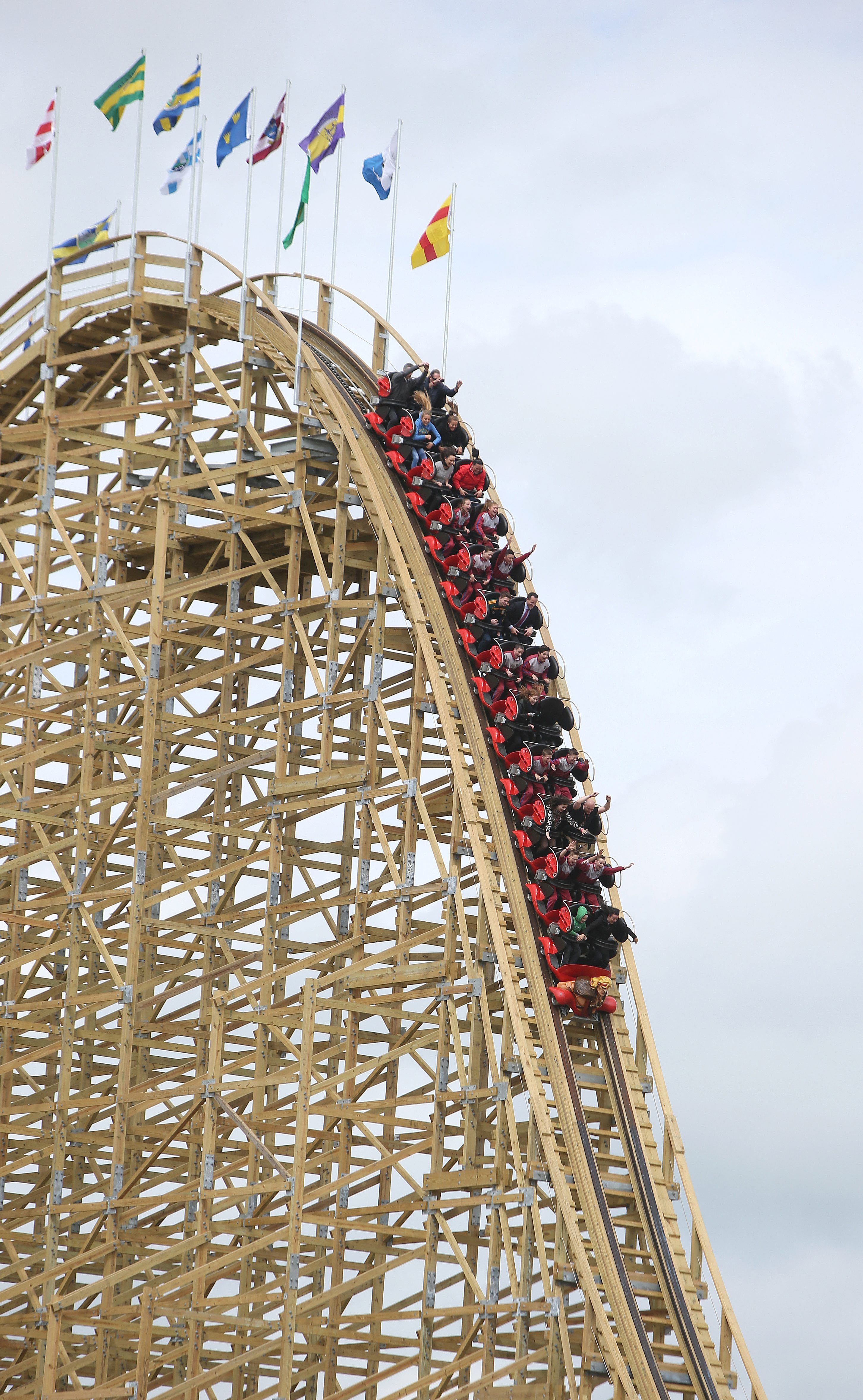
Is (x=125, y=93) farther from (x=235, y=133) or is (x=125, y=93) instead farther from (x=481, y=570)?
(x=481, y=570)

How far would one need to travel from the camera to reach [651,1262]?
18.7 meters

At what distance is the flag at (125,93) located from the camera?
2602cm

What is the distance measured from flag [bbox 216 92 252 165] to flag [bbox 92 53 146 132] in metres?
1.09

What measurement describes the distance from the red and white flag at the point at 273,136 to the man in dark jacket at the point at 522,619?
6.66 metres

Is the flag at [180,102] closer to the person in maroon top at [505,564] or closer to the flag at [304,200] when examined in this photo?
the flag at [304,200]

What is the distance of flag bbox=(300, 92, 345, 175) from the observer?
25094mm

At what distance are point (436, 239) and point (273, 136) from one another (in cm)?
222

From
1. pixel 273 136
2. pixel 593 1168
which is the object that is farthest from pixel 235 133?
pixel 593 1168

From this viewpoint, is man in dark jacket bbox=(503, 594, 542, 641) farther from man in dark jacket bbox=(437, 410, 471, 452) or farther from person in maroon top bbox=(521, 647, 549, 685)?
man in dark jacket bbox=(437, 410, 471, 452)

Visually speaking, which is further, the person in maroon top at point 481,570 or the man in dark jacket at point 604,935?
the person in maroon top at point 481,570

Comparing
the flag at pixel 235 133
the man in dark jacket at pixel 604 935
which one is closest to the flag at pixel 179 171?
the flag at pixel 235 133

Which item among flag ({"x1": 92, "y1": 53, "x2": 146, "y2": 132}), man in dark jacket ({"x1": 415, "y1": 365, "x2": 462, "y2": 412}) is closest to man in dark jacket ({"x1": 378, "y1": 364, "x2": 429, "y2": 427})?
man in dark jacket ({"x1": 415, "y1": 365, "x2": 462, "y2": 412})

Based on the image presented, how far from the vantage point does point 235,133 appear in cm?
2583

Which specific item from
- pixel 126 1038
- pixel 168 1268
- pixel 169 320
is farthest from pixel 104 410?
pixel 168 1268
